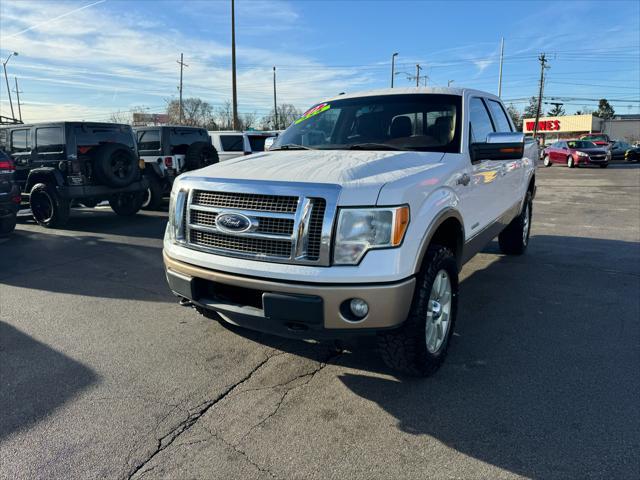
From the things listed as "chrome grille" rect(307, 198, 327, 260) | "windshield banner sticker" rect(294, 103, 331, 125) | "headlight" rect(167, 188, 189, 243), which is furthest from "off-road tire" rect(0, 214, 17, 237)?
"chrome grille" rect(307, 198, 327, 260)

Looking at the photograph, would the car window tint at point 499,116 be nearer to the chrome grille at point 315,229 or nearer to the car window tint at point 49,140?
the chrome grille at point 315,229

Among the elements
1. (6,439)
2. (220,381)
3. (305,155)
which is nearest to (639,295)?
(305,155)

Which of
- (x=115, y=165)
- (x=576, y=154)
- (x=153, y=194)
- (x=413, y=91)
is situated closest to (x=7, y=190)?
(x=115, y=165)

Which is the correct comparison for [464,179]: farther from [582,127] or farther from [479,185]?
[582,127]

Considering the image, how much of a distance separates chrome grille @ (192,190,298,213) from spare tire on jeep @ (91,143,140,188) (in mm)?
6757

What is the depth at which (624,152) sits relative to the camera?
30953mm

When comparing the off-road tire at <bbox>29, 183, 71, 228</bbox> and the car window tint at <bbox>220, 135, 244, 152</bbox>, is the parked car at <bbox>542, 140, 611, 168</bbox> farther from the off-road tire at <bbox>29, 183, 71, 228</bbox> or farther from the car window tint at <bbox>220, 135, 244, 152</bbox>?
the off-road tire at <bbox>29, 183, 71, 228</bbox>

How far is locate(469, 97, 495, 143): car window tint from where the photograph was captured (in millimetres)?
4113

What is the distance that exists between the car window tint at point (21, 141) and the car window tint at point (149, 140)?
2638 millimetres

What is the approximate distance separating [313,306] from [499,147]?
2110 mm

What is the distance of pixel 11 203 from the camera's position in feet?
26.2

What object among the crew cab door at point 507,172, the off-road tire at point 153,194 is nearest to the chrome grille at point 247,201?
the crew cab door at point 507,172

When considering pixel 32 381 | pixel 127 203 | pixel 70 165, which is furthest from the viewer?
pixel 127 203

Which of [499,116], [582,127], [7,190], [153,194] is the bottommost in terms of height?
[153,194]
